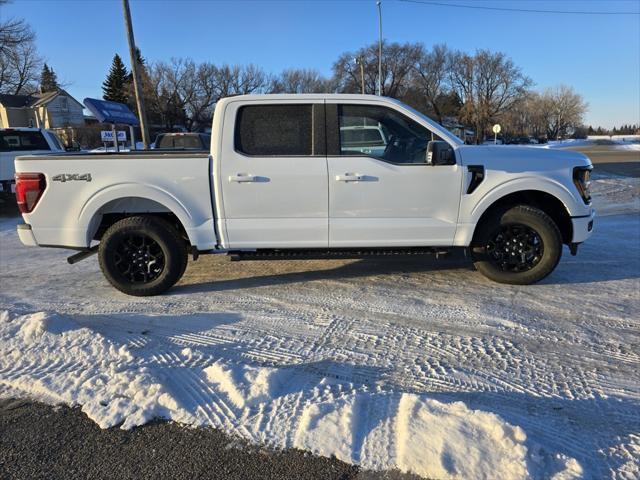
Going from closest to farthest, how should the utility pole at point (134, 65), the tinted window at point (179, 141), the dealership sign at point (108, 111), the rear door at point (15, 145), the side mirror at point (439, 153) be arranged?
1. the side mirror at point (439, 153)
2. the rear door at point (15, 145)
3. the dealership sign at point (108, 111)
4. the utility pole at point (134, 65)
5. the tinted window at point (179, 141)

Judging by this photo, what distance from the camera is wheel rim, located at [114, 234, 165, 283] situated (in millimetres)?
4859

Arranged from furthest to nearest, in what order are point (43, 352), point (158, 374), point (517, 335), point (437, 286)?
→ point (437, 286), point (517, 335), point (43, 352), point (158, 374)

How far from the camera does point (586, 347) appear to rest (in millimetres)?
3551

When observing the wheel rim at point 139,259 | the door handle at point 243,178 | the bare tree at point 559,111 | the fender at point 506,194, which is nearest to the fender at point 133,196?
the wheel rim at point 139,259

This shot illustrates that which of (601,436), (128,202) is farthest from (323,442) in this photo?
(128,202)

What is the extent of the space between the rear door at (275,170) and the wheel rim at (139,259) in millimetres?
869

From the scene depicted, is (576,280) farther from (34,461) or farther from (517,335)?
(34,461)

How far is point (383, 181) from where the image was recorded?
458 centimetres

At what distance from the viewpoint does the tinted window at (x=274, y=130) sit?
4605 mm

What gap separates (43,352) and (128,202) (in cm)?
182

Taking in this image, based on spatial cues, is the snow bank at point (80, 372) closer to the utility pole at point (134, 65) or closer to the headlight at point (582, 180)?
the headlight at point (582, 180)

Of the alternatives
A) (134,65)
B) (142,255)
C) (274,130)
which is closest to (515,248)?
(274,130)

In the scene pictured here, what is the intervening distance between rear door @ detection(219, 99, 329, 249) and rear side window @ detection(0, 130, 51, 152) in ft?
31.2

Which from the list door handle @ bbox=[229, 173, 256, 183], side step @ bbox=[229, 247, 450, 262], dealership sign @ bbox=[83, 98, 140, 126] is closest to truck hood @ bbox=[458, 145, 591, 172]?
side step @ bbox=[229, 247, 450, 262]
